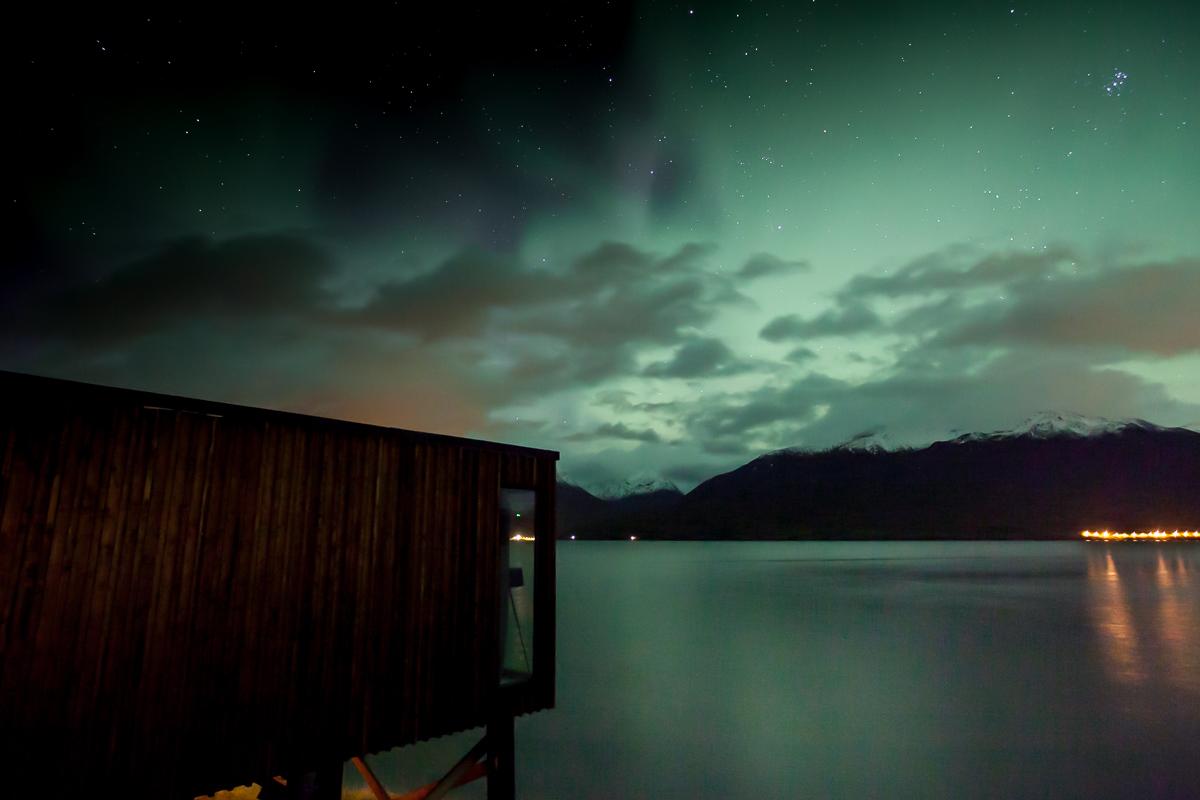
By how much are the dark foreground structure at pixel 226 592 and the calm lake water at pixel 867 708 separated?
11.5 meters

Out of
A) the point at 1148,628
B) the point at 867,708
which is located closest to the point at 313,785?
the point at 867,708

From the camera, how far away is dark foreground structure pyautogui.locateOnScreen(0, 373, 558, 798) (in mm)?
6059

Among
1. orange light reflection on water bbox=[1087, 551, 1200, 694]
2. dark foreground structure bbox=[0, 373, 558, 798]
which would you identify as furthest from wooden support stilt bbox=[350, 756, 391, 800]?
orange light reflection on water bbox=[1087, 551, 1200, 694]

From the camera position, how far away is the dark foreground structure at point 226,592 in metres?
6.06

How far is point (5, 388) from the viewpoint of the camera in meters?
6.03

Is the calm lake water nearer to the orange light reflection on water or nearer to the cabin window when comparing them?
the orange light reflection on water

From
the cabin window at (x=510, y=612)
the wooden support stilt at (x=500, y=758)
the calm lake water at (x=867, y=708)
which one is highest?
the cabin window at (x=510, y=612)

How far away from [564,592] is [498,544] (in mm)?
73991

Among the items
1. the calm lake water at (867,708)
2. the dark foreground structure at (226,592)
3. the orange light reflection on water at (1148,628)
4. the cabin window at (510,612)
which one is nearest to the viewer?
the dark foreground structure at (226,592)

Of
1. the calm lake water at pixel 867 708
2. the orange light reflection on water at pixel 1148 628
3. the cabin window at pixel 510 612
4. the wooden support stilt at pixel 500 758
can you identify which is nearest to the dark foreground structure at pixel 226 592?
the cabin window at pixel 510 612

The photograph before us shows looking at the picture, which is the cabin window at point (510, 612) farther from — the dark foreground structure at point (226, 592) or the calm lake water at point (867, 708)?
the calm lake water at point (867, 708)

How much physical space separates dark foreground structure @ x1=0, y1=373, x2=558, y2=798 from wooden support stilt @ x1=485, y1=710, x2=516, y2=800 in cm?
94

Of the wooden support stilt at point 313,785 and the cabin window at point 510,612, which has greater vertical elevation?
the cabin window at point 510,612

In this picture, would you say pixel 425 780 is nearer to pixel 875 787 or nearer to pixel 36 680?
pixel 875 787
